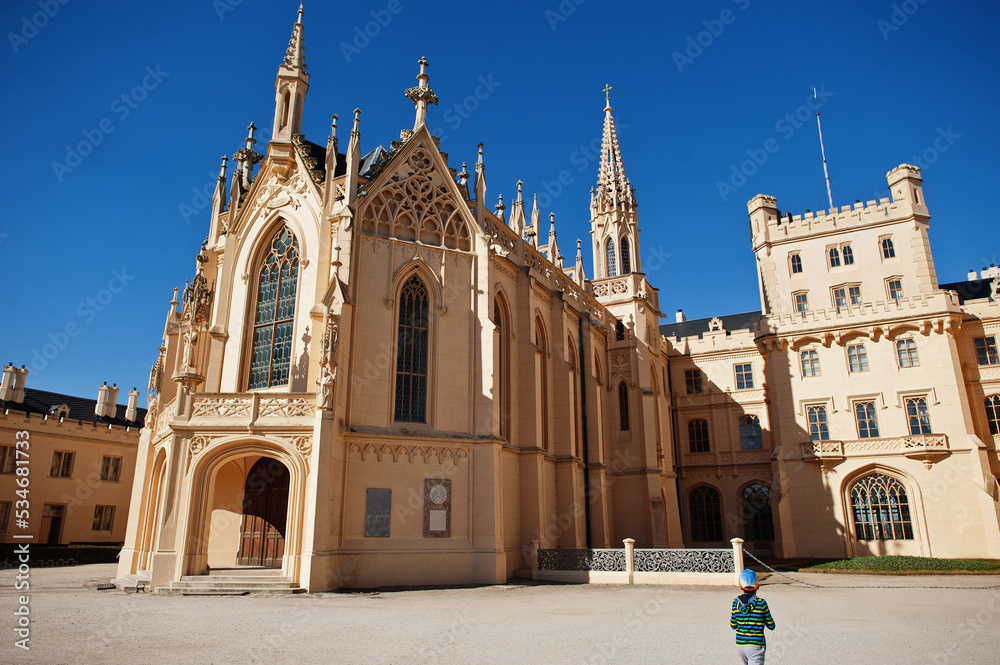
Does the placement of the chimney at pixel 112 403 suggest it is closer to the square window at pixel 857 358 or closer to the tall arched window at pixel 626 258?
the tall arched window at pixel 626 258

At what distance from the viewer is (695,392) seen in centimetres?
4259

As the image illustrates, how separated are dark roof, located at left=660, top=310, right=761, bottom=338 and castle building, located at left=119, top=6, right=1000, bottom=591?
5321mm

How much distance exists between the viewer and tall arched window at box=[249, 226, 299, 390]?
23.3 meters

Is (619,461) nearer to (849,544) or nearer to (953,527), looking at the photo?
(849,544)

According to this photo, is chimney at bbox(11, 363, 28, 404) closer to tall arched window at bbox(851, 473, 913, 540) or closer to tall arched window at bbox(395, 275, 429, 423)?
tall arched window at bbox(395, 275, 429, 423)

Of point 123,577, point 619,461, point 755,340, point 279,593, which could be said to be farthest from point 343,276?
point 755,340

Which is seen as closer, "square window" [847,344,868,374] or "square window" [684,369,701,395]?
"square window" [847,344,868,374]

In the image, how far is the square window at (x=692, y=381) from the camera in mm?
42688

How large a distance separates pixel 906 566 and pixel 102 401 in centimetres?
4876

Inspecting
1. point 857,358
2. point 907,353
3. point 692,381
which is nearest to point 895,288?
point 907,353

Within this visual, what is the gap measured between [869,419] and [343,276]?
93.1 feet

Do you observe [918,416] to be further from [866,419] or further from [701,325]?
[701,325]

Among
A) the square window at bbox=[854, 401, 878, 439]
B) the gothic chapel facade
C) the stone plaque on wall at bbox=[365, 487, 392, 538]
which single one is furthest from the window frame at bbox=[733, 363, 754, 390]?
the stone plaque on wall at bbox=[365, 487, 392, 538]

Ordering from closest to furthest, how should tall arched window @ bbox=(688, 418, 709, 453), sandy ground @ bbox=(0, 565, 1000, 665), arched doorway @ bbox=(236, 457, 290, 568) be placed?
sandy ground @ bbox=(0, 565, 1000, 665)
arched doorway @ bbox=(236, 457, 290, 568)
tall arched window @ bbox=(688, 418, 709, 453)
